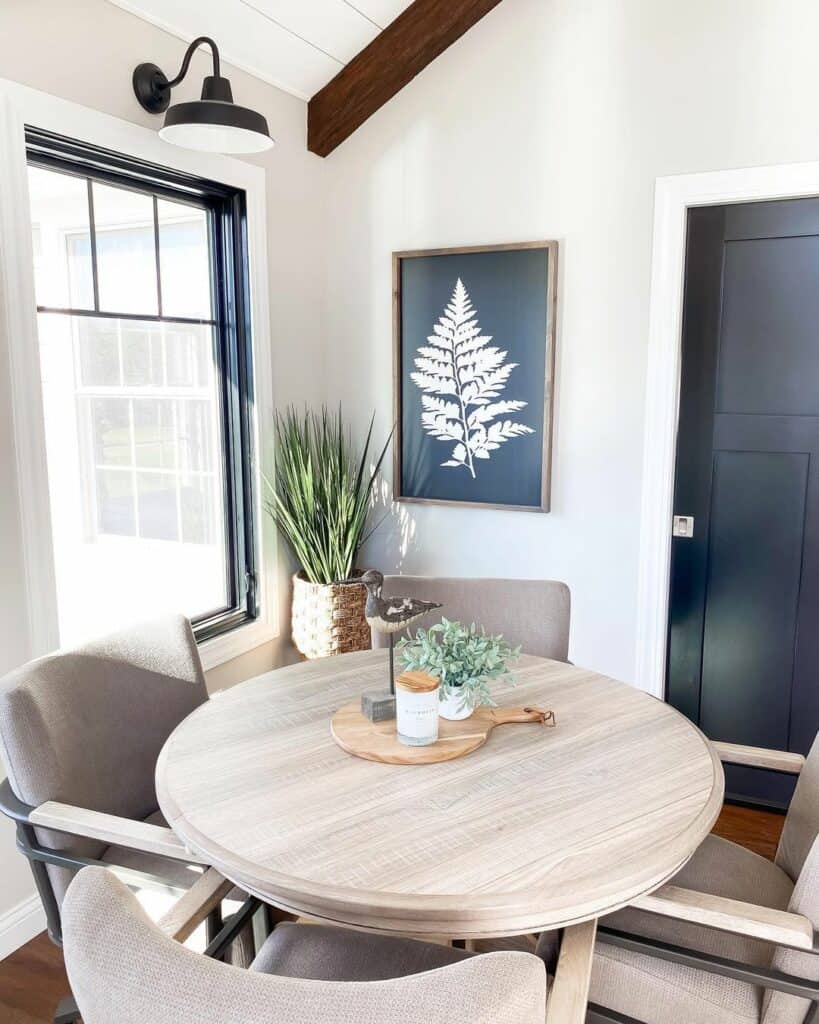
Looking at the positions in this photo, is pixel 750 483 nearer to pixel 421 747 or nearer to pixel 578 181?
pixel 578 181

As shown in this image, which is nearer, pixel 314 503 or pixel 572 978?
pixel 572 978

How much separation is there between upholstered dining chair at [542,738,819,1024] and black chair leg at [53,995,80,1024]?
107cm

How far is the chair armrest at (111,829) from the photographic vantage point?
1.35m

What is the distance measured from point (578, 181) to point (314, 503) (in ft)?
4.58

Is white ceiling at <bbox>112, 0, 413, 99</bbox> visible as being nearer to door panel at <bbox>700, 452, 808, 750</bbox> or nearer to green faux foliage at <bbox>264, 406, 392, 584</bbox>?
green faux foliage at <bbox>264, 406, 392, 584</bbox>

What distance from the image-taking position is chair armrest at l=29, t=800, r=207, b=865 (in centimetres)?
135

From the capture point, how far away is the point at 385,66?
283 cm

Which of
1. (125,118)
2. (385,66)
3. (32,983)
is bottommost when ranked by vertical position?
(32,983)

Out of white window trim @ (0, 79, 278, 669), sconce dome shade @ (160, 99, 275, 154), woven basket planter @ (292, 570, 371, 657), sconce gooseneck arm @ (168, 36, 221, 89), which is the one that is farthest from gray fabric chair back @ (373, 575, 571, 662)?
sconce gooseneck arm @ (168, 36, 221, 89)

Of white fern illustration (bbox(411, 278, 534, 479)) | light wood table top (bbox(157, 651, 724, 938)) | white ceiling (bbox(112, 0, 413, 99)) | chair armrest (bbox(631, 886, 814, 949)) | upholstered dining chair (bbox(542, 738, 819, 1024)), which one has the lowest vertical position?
upholstered dining chair (bbox(542, 738, 819, 1024))

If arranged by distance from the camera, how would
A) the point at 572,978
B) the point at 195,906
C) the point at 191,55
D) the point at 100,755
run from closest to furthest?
the point at 572,978, the point at 195,906, the point at 100,755, the point at 191,55

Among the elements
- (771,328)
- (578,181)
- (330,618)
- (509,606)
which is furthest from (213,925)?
(578,181)

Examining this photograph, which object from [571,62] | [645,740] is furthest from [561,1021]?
[571,62]

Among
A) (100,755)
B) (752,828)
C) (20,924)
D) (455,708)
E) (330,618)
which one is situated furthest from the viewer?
(330,618)
